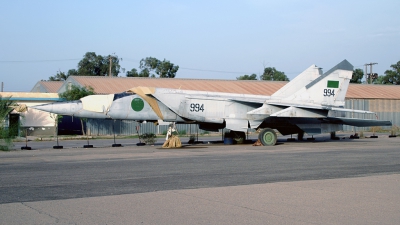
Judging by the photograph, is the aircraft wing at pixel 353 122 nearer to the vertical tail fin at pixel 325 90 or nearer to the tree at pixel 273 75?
the vertical tail fin at pixel 325 90

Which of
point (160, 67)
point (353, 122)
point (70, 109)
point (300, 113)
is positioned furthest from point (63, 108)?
point (160, 67)

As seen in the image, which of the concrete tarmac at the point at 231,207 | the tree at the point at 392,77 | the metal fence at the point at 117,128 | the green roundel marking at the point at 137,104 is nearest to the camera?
the concrete tarmac at the point at 231,207

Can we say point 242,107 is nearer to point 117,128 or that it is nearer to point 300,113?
point 300,113

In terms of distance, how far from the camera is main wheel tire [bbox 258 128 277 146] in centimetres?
2430

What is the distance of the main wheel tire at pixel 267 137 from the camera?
24300 mm

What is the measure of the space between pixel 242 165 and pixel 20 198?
7337mm

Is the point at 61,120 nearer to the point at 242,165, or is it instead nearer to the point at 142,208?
the point at 242,165

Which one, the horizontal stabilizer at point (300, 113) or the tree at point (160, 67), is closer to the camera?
the horizontal stabilizer at point (300, 113)

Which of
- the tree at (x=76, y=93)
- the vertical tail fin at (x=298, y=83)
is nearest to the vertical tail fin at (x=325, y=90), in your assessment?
the vertical tail fin at (x=298, y=83)

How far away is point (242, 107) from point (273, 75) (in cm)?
8214

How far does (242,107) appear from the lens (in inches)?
957

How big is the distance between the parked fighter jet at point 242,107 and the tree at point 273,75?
243ft

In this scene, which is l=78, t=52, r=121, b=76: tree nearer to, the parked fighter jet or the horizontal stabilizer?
the parked fighter jet

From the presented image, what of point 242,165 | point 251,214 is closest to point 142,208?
point 251,214
